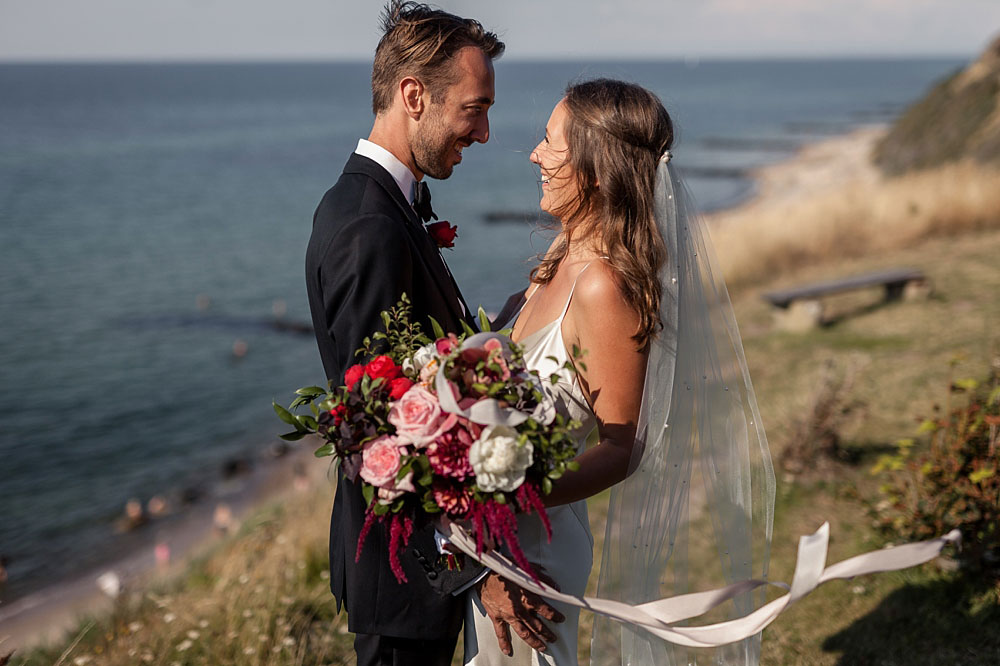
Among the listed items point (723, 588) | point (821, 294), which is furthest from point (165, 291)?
point (723, 588)

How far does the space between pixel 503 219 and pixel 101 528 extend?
25560 millimetres

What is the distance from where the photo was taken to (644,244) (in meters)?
2.97

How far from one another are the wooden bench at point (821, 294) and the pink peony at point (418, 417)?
411 inches

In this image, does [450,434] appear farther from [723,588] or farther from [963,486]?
[963,486]

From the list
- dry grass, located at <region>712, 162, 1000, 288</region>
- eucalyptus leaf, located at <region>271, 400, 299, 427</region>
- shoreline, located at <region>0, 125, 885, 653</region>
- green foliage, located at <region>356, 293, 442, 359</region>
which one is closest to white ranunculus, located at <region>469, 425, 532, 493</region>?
green foliage, located at <region>356, 293, 442, 359</region>

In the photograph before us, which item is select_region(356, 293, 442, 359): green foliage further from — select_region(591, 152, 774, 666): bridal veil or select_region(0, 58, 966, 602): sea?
select_region(0, 58, 966, 602): sea

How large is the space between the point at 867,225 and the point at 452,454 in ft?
54.5

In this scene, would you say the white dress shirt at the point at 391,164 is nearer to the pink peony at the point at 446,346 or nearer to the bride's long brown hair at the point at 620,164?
the bride's long brown hair at the point at 620,164

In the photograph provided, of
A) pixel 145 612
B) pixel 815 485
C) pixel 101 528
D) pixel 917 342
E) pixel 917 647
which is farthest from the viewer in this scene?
pixel 101 528

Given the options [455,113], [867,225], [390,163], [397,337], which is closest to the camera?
[397,337]

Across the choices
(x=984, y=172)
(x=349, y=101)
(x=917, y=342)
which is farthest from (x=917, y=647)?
(x=349, y=101)

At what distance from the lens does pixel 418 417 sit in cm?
219

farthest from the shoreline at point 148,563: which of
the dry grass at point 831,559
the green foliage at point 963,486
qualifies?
the green foliage at point 963,486

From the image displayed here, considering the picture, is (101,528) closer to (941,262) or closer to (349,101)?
(941,262)
